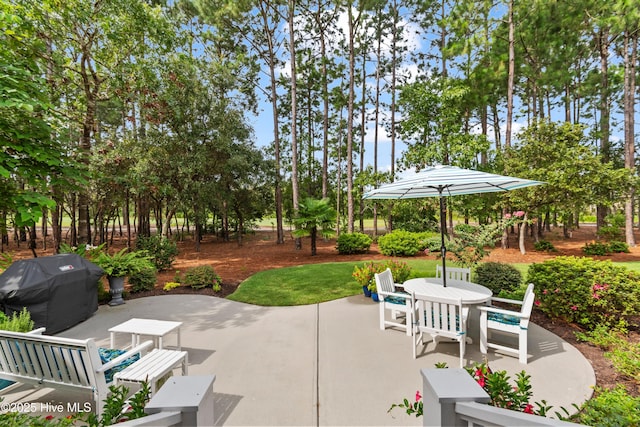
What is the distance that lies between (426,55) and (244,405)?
2264 centimetres

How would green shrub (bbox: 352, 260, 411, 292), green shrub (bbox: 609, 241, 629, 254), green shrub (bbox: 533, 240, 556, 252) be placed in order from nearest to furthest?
1. green shrub (bbox: 352, 260, 411, 292)
2. green shrub (bbox: 609, 241, 629, 254)
3. green shrub (bbox: 533, 240, 556, 252)

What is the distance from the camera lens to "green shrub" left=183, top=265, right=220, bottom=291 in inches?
303

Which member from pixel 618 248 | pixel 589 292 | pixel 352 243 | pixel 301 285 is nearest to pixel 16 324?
pixel 301 285

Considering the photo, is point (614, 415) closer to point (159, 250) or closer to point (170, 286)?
point (170, 286)

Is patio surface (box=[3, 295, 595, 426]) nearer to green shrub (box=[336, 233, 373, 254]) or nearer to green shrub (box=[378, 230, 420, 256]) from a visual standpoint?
green shrub (box=[378, 230, 420, 256])

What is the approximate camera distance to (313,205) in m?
12.9

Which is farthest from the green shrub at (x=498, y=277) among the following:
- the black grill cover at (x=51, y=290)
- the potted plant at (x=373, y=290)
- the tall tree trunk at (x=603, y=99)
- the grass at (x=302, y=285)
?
the tall tree trunk at (x=603, y=99)

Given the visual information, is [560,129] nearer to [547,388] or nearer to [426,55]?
[426,55]

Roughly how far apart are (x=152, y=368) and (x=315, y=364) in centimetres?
192

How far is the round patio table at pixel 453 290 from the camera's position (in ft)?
13.7

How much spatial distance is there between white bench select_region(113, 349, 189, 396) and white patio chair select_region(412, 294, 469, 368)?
9.64 ft

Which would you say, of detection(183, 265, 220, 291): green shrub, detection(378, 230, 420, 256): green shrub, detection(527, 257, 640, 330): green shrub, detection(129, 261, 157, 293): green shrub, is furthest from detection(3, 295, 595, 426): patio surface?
detection(378, 230, 420, 256): green shrub

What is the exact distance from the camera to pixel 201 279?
7.73 metres

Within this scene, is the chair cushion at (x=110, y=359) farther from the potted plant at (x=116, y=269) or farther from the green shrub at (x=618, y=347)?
the green shrub at (x=618, y=347)
